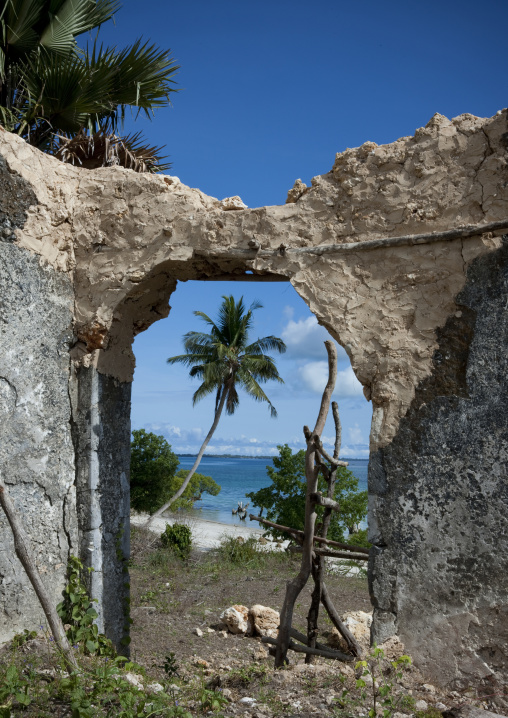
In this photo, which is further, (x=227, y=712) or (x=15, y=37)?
(x=15, y=37)

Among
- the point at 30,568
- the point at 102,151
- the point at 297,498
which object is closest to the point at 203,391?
the point at 297,498

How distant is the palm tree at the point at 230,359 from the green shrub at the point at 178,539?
4394 millimetres

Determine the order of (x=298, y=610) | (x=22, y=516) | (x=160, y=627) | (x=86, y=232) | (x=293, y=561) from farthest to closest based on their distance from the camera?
(x=293, y=561)
(x=298, y=610)
(x=160, y=627)
(x=86, y=232)
(x=22, y=516)

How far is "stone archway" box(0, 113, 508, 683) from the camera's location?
152 inches

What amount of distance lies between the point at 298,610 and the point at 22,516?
461 cm

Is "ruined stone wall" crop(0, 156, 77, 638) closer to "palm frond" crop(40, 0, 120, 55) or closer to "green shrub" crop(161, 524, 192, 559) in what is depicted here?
"palm frond" crop(40, 0, 120, 55)

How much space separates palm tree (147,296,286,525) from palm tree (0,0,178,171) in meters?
8.41

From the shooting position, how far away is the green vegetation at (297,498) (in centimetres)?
1183

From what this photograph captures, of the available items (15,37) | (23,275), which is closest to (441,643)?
(23,275)

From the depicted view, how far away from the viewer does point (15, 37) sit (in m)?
7.04

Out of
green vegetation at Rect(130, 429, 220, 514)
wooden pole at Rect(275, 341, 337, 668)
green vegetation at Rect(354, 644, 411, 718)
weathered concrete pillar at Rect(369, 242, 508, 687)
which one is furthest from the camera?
green vegetation at Rect(130, 429, 220, 514)

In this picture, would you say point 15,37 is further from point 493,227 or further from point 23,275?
point 493,227

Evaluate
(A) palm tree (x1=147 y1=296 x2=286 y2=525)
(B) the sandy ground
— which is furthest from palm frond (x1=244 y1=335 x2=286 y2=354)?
(B) the sandy ground

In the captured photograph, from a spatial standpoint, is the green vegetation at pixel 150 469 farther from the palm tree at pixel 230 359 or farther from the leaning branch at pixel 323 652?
the leaning branch at pixel 323 652
